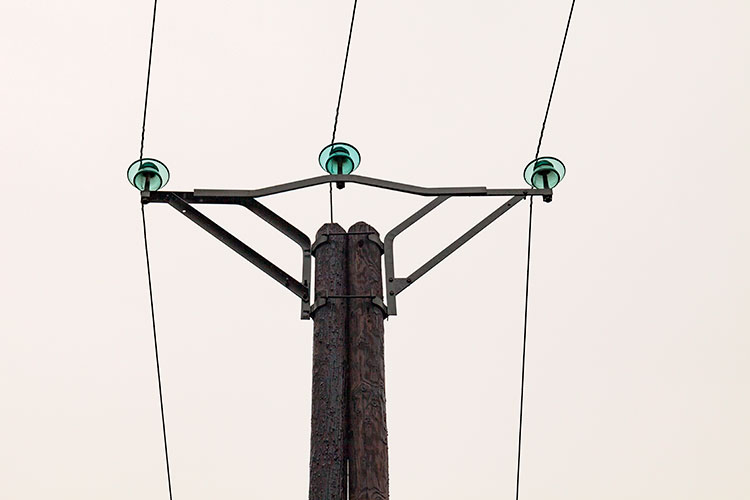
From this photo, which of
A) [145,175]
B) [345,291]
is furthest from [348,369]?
[145,175]

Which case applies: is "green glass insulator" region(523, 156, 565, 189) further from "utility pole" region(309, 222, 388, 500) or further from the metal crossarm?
the metal crossarm

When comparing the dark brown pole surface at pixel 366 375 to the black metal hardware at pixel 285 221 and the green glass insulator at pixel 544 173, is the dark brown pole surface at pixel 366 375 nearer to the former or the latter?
the black metal hardware at pixel 285 221

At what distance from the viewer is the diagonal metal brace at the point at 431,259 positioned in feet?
17.8

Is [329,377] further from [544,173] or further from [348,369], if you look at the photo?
[544,173]

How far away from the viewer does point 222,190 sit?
5715 millimetres

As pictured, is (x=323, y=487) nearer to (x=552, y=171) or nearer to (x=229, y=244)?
(x=229, y=244)

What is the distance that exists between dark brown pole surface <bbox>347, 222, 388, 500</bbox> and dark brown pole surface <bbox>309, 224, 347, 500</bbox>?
1.7 inches

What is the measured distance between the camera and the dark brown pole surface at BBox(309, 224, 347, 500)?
460cm

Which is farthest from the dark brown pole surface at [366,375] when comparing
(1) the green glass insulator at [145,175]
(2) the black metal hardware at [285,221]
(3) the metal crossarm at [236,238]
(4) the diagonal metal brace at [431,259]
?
(1) the green glass insulator at [145,175]

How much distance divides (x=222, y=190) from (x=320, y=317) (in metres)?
1.11

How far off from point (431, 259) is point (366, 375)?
109 cm

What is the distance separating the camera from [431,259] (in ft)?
18.8

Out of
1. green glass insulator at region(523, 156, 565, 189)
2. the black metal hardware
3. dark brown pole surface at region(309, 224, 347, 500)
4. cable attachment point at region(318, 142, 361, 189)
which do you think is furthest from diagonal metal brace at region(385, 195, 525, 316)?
cable attachment point at region(318, 142, 361, 189)

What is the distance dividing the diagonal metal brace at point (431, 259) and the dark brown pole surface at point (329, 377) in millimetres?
289
